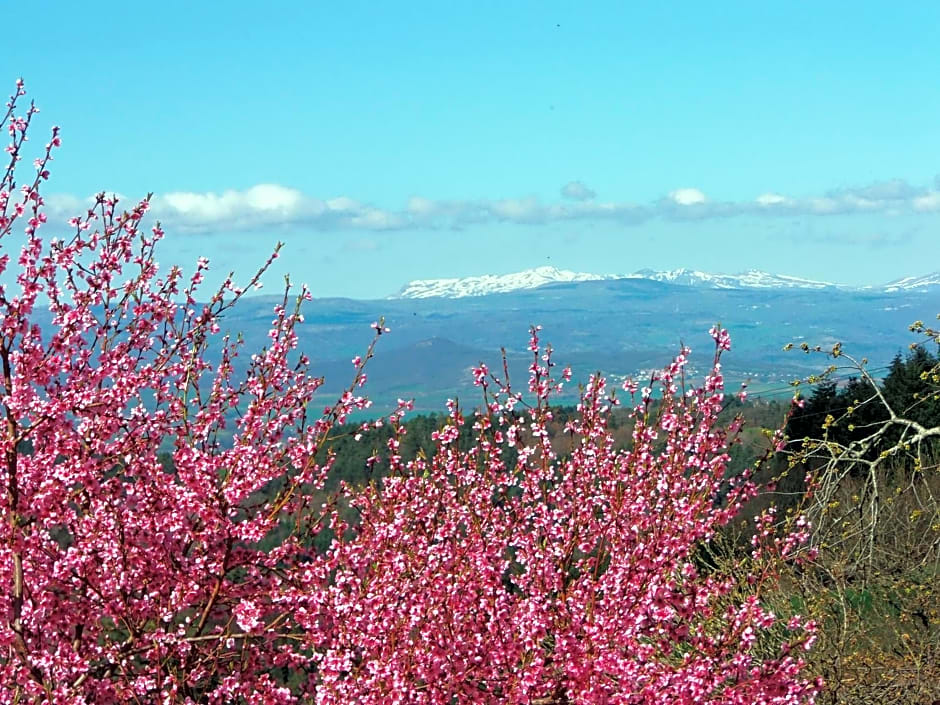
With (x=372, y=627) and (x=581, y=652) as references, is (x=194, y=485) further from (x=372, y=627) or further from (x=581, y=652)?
(x=581, y=652)

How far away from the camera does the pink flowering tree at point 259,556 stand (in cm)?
642

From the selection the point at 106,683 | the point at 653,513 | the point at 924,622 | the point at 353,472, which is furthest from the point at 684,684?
the point at 353,472

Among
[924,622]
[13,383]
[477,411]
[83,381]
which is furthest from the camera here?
[924,622]

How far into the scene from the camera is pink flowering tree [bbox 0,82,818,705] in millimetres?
6422

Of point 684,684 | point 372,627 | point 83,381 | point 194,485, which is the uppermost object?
point 83,381

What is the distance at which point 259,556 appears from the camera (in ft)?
22.7

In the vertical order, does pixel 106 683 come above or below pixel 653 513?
below

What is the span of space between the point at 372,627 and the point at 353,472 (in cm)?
7591

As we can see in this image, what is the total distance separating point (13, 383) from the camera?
6258mm

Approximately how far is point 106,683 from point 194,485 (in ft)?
4.58

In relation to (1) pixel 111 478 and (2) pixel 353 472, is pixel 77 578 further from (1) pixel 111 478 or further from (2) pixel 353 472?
(2) pixel 353 472

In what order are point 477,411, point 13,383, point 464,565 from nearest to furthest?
point 13,383
point 464,565
point 477,411

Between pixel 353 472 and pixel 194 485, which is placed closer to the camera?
pixel 194 485

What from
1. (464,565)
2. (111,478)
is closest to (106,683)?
(111,478)
